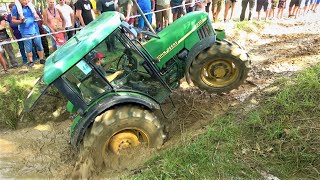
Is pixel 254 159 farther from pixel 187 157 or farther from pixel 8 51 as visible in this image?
pixel 8 51

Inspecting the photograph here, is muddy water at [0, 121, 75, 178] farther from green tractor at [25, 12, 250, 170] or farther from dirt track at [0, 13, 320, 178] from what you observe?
green tractor at [25, 12, 250, 170]

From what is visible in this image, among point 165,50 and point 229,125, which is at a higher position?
point 165,50

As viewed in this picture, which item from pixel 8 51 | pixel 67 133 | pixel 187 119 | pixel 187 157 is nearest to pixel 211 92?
pixel 187 119

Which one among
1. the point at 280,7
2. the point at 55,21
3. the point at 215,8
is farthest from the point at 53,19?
the point at 280,7

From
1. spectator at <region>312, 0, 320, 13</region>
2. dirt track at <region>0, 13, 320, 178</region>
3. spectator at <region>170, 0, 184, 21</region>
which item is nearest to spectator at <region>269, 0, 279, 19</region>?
spectator at <region>312, 0, 320, 13</region>

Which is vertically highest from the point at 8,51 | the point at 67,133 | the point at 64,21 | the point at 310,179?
the point at 64,21

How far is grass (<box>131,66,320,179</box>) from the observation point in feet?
11.4

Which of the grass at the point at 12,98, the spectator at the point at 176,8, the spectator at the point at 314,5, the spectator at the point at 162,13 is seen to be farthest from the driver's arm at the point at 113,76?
the spectator at the point at 314,5

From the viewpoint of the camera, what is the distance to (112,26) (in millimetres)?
3742

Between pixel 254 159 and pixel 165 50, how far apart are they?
213cm

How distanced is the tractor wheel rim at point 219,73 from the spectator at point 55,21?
3910mm

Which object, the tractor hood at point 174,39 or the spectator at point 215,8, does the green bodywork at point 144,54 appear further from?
the spectator at point 215,8

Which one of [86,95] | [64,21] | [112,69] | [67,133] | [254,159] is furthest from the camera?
[64,21]

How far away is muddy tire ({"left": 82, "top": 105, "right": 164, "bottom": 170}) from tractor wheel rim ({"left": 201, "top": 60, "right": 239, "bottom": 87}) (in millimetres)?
1304
